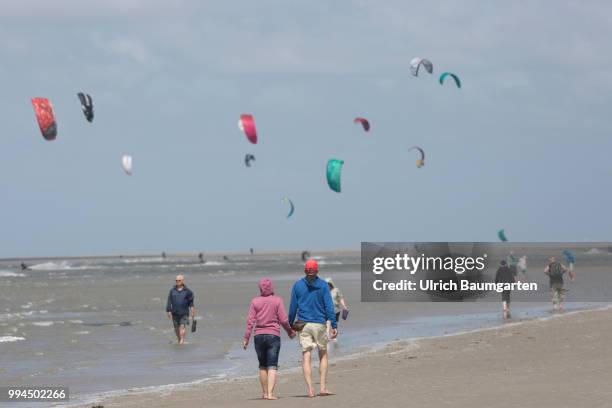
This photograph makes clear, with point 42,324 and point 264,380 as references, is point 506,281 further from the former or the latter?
point 264,380

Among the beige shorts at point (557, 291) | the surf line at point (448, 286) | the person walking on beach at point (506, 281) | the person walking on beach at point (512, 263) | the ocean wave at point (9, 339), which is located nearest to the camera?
the ocean wave at point (9, 339)

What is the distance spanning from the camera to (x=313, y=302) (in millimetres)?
12125

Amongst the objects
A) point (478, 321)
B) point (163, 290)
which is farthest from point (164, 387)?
point (163, 290)

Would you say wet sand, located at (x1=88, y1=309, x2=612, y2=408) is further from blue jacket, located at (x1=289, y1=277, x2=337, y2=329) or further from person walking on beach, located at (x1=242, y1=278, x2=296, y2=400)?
blue jacket, located at (x1=289, y1=277, x2=337, y2=329)

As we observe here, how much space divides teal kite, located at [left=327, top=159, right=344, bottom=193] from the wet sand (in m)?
23.3

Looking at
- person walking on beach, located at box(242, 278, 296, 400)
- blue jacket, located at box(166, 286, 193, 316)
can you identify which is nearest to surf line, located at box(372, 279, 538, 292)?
blue jacket, located at box(166, 286, 193, 316)

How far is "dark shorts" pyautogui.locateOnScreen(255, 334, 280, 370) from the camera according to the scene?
12.1m

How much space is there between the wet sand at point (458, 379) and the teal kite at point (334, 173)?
2333 centimetres

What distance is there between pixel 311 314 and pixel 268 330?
524 millimetres

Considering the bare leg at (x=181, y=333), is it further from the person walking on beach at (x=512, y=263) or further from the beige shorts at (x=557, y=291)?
the beige shorts at (x=557, y=291)

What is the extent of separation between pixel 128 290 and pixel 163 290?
176 cm

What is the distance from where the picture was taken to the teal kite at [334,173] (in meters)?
42.5

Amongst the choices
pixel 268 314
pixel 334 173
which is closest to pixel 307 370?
pixel 268 314

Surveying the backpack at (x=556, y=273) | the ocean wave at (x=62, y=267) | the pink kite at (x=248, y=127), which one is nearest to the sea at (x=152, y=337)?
the backpack at (x=556, y=273)
